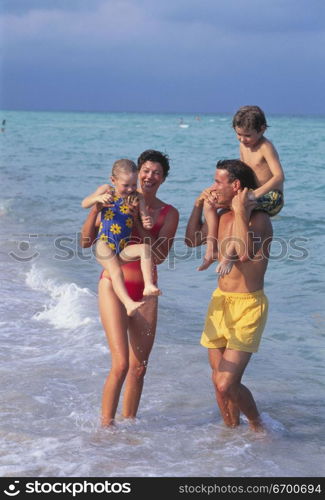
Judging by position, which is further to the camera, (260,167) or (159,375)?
(159,375)

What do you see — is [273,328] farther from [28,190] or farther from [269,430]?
[28,190]

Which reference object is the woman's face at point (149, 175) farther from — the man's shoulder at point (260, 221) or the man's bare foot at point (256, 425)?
the man's bare foot at point (256, 425)

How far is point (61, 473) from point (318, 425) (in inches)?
77.8

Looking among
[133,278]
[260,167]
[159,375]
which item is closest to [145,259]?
[133,278]

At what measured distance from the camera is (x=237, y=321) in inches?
185

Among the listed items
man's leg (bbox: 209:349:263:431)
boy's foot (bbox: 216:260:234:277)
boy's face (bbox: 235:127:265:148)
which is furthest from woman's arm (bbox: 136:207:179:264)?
man's leg (bbox: 209:349:263:431)

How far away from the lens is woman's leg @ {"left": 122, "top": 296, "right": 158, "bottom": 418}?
4.79 meters

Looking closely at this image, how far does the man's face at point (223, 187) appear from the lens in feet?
15.1

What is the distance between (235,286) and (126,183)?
0.93 metres

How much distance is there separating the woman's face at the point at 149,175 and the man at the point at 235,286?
1.02ft

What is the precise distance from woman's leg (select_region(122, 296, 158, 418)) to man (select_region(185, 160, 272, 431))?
0.36 metres

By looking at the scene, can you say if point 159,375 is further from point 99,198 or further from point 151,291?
point 99,198

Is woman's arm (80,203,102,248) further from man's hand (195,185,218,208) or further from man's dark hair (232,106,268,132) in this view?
man's dark hair (232,106,268,132)
